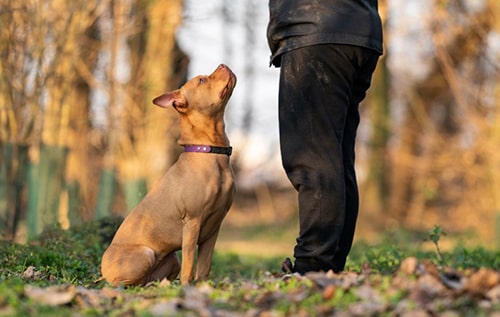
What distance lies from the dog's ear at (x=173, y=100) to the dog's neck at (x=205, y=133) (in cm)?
10

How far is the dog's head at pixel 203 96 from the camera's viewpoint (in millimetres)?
6008

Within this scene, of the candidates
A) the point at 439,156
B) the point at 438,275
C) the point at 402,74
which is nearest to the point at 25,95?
the point at 438,275

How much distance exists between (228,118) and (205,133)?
14962 millimetres

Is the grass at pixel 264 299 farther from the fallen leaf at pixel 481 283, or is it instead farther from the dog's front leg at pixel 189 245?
the dog's front leg at pixel 189 245

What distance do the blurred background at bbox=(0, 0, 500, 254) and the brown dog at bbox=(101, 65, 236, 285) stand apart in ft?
6.58

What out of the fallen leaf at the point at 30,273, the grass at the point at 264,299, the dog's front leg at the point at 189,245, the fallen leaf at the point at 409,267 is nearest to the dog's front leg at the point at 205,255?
the dog's front leg at the point at 189,245

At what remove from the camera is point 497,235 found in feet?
46.3

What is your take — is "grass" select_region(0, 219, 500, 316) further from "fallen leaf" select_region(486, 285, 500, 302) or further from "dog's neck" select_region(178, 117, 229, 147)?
"dog's neck" select_region(178, 117, 229, 147)

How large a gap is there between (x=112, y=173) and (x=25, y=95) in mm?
4573

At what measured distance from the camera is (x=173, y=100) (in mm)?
6016

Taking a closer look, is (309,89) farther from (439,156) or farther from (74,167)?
(439,156)

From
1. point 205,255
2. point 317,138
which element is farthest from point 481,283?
point 205,255

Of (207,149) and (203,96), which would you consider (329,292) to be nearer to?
(207,149)

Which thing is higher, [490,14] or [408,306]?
[490,14]
